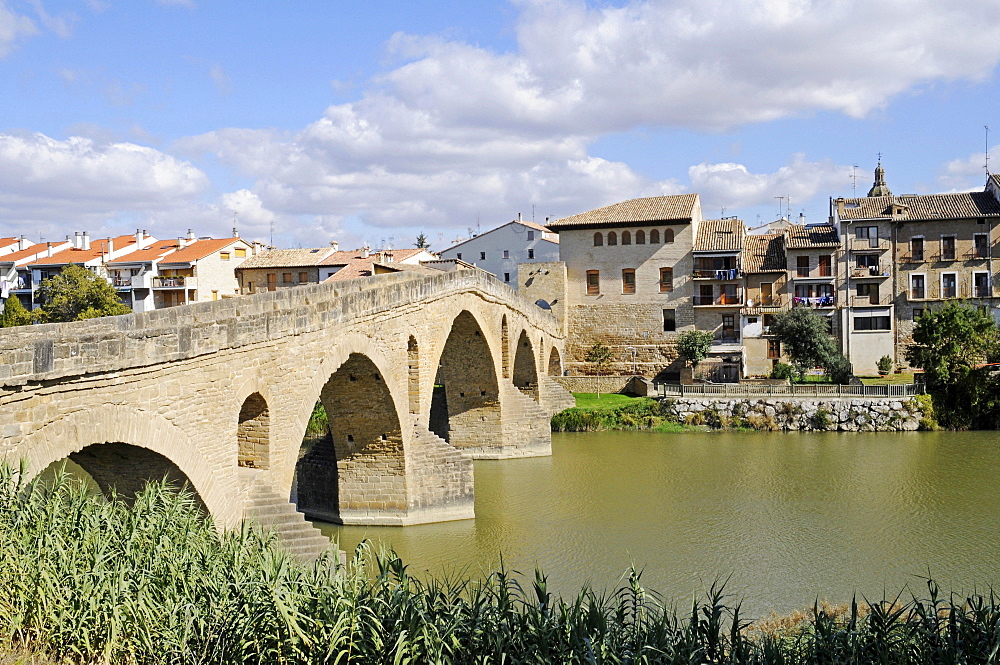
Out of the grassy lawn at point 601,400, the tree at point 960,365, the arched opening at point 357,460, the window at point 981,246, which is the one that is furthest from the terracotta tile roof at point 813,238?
the arched opening at point 357,460

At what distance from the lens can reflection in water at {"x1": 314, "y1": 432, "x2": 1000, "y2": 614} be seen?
49.7ft

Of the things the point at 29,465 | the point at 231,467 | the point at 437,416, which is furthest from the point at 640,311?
the point at 29,465

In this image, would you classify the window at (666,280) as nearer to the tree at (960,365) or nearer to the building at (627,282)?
the building at (627,282)

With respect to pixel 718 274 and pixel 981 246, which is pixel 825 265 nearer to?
pixel 718 274

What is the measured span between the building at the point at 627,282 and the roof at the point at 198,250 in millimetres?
18573

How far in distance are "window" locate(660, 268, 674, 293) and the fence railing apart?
27.9ft

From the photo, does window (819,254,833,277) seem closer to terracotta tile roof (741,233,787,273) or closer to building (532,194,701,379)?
terracotta tile roof (741,233,787,273)

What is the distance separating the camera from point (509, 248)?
5475 cm

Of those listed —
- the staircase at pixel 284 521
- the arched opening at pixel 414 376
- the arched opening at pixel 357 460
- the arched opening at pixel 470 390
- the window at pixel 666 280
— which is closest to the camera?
the staircase at pixel 284 521

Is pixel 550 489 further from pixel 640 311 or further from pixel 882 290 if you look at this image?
pixel 882 290

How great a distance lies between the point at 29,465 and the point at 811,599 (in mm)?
11381

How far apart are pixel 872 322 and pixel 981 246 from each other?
5.53m

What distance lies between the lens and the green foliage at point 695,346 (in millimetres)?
39344

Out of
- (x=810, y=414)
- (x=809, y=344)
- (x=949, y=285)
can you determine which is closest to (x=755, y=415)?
(x=810, y=414)
